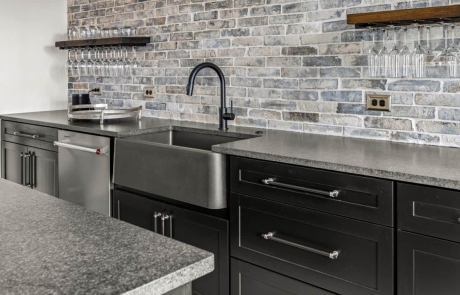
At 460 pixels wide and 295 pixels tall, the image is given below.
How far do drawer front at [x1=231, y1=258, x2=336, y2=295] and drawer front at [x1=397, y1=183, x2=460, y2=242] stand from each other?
472 millimetres

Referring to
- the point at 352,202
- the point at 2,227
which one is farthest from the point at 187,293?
the point at 352,202

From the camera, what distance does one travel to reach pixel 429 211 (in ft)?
5.16

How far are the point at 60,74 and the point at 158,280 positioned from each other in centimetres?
390

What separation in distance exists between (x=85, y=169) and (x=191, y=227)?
1.00 m

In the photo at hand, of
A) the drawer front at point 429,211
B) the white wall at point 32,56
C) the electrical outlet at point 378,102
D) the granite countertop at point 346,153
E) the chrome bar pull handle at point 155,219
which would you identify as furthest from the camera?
the white wall at point 32,56

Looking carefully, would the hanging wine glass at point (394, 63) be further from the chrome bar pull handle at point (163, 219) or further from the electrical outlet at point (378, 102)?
the chrome bar pull handle at point (163, 219)

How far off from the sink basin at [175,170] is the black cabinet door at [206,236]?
0.09m

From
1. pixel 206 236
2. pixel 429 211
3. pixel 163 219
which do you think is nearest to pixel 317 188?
pixel 429 211

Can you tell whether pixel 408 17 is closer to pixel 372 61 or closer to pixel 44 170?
pixel 372 61

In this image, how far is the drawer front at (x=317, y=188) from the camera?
1.69 meters

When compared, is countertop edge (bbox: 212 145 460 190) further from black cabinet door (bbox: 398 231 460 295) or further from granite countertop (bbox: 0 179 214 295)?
granite countertop (bbox: 0 179 214 295)

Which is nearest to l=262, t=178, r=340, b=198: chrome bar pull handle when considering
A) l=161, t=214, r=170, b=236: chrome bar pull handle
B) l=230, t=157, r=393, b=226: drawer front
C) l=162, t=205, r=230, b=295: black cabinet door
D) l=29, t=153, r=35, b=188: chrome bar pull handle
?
l=230, t=157, r=393, b=226: drawer front

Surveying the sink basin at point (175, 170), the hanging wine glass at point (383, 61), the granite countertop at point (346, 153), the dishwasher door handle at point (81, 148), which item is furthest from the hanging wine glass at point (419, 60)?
the dishwasher door handle at point (81, 148)

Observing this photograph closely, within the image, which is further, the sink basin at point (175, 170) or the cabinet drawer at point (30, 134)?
the cabinet drawer at point (30, 134)
